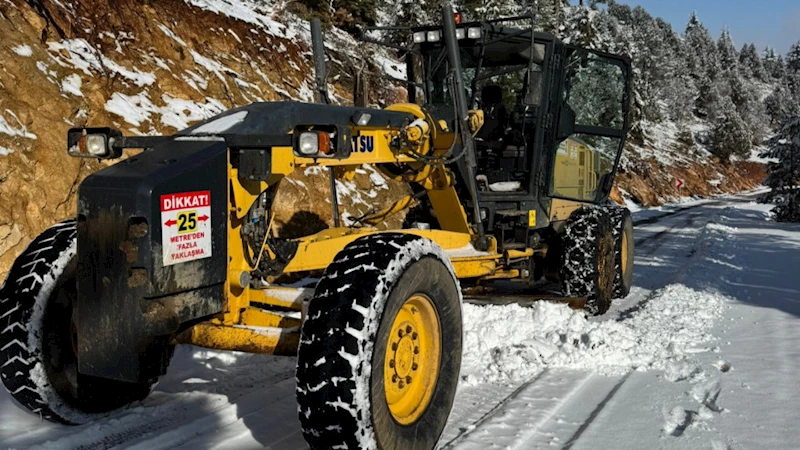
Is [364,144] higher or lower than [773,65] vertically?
lower

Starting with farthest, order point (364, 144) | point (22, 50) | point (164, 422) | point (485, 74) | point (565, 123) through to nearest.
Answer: point (22, 50) → point (565, 123) → point (485, 74) → point (364, 144) → point (164, 422)

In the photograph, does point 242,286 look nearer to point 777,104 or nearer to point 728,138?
point 728,138

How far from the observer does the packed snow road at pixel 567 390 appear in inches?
150

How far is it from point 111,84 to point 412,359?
771cm

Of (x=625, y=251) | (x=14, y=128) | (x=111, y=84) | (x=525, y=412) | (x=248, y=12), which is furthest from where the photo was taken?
(x=248, y=12)

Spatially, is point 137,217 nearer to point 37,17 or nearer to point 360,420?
point 360,420

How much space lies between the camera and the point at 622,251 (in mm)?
8109

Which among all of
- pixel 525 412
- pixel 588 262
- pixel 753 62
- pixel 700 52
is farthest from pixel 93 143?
pixel 753 62

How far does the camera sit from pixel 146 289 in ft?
10.2

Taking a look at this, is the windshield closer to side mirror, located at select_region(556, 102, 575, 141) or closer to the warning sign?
side mirror, located at select_region(556, 102, 575, 141)

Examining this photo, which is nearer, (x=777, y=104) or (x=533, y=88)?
(x=533, y=88)

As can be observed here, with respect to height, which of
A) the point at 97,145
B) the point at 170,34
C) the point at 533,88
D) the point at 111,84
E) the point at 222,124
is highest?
the point at 170,34

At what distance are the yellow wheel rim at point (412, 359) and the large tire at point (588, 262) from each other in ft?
11.1

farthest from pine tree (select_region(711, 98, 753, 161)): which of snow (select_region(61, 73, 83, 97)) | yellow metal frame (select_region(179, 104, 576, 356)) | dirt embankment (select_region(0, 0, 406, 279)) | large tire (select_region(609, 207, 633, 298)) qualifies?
yellow metal frame (select_region(179, 104, 576, 356))
